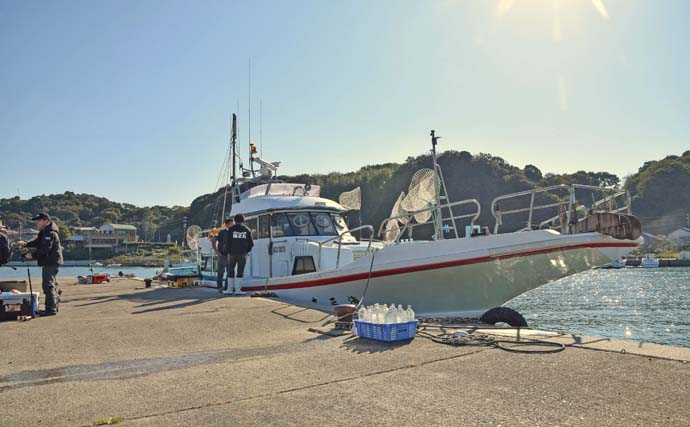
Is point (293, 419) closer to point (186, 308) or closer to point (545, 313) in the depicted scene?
point (186, 308)

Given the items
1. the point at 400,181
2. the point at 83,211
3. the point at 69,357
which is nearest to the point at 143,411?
the point at 69,357

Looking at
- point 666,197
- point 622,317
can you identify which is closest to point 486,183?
point 666,197

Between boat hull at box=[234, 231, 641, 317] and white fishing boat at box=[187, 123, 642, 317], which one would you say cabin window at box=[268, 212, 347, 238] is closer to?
white fishing boat at box=[187, 123, 642, 317]

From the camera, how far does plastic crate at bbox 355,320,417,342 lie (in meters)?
5.49

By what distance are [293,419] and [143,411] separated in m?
0.96

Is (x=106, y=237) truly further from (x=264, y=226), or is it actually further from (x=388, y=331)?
(x=388, y=331)

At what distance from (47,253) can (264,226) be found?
5.65 m

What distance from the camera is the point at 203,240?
17.2m

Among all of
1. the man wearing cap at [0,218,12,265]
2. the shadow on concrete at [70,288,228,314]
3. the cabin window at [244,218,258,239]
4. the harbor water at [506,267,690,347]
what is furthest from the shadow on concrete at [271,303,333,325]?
the harbor water at [506,267,690,347]

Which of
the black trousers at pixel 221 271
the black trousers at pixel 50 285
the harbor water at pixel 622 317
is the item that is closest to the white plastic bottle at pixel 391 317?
the black trousers at pixel 50 285

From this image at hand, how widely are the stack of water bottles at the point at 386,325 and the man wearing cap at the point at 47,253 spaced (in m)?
4.87

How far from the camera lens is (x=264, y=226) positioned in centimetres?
1277

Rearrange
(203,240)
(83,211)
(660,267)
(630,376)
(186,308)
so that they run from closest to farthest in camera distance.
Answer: (630,376) < (186,308) < (203,240) < (660,267) < (83,211)

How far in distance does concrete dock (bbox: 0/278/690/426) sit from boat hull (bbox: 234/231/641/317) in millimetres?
2301
